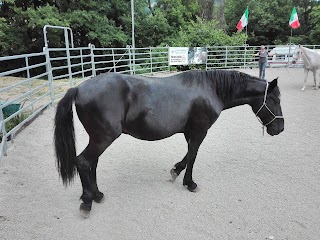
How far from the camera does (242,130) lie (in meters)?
5.32

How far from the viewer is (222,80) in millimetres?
2998

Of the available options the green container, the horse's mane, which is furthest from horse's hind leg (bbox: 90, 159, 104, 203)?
the green container

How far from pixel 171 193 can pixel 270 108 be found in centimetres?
150

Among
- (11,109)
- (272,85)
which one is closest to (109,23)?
(11,109)

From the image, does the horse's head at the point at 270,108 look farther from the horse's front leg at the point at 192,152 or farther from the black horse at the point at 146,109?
the horse's front leg at the point at 192,152

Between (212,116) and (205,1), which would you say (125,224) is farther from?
(205,1)

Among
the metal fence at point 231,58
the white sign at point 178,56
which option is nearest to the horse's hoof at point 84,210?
the white sign at point 178,56

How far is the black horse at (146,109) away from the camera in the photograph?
2518 mm

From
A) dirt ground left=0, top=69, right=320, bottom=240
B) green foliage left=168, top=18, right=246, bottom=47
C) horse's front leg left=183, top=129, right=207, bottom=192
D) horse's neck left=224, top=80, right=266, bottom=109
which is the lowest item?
dirt ground left=0, top=69, right=320, bottom=240

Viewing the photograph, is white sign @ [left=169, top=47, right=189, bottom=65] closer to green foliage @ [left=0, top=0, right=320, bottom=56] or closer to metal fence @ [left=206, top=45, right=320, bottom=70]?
metal fence @ [left=206, top=45, right=320, bottom=70]

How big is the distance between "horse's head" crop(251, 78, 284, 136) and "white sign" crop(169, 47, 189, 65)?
11.3 m

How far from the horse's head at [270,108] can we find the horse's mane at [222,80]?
0.85ft

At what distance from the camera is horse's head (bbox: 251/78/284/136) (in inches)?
121

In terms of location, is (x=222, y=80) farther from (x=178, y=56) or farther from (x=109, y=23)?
(x=109, y=23)
